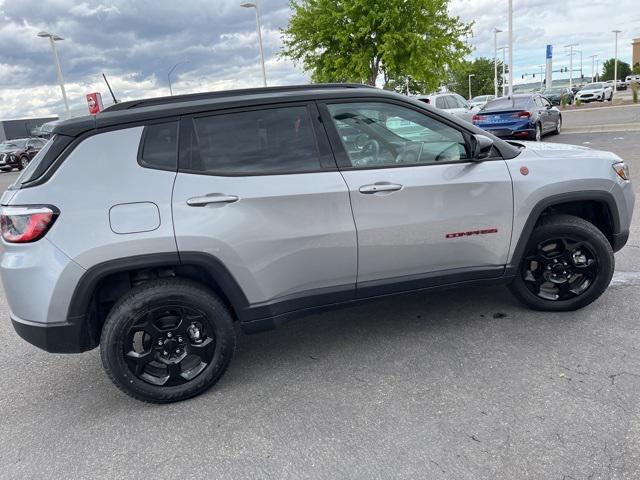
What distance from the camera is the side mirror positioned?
3305 millimetres

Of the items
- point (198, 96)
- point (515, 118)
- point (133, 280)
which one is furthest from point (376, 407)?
point (515, 118)

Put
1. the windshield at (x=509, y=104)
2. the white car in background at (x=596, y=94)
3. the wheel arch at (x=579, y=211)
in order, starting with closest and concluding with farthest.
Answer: the wheel arch at (x=579, y=211) < the windshield at (x=509, y=104) < the white car in background at (x=596, y=94)

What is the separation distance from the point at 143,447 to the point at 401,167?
2.24 m

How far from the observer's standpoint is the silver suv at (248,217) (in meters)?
2.80

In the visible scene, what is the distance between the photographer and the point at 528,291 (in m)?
3.81

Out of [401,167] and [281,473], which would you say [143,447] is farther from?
[401,167]

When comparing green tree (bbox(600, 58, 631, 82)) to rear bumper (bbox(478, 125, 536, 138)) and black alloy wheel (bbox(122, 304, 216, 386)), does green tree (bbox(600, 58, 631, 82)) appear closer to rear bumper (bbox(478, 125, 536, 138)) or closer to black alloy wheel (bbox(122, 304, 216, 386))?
rear bumper (bbox(478, 125, 536, 138))

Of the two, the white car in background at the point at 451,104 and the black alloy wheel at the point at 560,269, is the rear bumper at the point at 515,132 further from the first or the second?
the black alloy wheel at the point at 560,269

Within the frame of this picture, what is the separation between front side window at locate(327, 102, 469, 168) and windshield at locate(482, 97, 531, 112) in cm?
1176

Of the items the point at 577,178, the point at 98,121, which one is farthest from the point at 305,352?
the point at 577,178

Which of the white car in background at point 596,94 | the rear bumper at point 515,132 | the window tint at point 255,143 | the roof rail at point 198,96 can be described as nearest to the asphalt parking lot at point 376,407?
the window tint at point 255,143

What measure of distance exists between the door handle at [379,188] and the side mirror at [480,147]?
0.60m

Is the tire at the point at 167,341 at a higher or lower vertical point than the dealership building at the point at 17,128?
lower

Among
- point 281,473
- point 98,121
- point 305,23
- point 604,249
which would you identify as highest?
point 305,23
